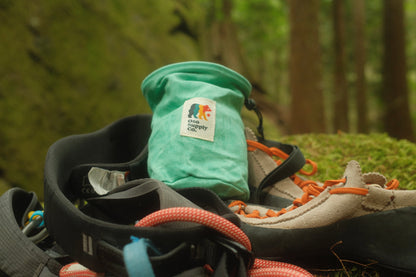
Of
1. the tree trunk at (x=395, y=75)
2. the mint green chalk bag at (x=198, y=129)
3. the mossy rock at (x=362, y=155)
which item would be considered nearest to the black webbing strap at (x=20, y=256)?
the mint green chalk bag at (x=198, y=129)

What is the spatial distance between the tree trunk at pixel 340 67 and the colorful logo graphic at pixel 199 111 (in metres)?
Answer: 5.65

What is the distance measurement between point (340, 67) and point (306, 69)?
9.44 feet

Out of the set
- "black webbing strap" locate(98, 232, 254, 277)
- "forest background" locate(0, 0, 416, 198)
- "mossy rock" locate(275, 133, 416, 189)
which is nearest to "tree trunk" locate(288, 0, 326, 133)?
"forest background" locate(0, 0, 416, 198)

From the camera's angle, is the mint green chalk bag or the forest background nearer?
the mint green chalk bag

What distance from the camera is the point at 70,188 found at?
1.12 meters

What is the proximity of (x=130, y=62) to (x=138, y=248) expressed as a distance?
3.67 meters

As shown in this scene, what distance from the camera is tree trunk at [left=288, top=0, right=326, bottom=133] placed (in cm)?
384

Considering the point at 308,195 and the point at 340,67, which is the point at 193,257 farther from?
the point at 340,67

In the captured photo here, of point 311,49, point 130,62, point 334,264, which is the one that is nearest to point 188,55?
point 130,62

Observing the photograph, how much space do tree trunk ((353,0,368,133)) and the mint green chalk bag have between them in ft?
18.5

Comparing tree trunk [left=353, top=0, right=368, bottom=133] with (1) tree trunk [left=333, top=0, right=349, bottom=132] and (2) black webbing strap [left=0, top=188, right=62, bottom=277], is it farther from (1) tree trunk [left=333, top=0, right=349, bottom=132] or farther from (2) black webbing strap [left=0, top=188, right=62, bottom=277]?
(2) black webbing strap [left=0, top=188, right=62, bottom=277]

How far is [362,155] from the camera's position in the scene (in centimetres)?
194

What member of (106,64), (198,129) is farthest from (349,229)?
(106,64)

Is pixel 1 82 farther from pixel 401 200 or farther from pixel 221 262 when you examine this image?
pixel 401 200
